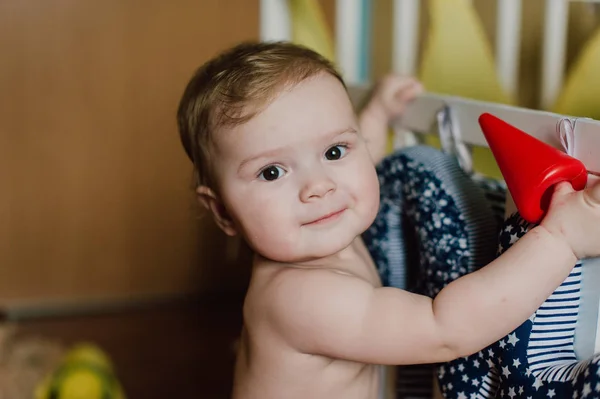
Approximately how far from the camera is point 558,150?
0.67 meters

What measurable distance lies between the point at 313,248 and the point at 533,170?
0.75 feet

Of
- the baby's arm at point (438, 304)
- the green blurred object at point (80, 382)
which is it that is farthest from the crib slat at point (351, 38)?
the green blurred object at point (80, 382)

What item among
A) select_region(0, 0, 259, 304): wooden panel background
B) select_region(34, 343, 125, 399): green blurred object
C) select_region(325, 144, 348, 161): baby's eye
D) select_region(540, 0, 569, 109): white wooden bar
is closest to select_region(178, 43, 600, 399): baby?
select_region(325, 144, 348, 161): baby's eye

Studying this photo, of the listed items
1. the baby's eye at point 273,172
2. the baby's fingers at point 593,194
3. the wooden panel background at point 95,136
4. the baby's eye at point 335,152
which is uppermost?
the baby's fingers at point 593,194

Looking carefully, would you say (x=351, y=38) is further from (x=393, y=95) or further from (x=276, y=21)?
(x=393, y=95)

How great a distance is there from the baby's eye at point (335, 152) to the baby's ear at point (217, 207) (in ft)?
0.46

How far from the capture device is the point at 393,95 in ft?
3.40

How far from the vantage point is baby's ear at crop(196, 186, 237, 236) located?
2.85 ft

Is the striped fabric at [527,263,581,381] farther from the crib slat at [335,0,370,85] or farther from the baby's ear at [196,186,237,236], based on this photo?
the crib slat at [335,0,370,85]

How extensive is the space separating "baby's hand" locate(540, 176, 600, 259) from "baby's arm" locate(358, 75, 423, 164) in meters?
0.40

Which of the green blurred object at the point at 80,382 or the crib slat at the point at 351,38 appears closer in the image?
the crib slat at the point at 351,38

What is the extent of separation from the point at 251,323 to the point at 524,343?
0.28 metres

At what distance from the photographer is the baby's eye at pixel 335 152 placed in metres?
0.80

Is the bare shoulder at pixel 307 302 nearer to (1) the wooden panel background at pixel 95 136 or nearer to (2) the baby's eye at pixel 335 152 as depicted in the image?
(2) the baby's eye at pixel 335 152
